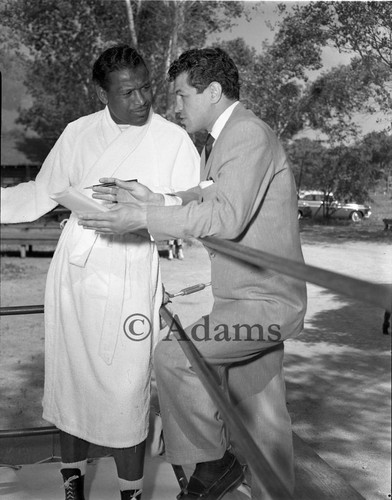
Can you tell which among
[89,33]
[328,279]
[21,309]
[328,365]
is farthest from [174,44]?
[328,279]

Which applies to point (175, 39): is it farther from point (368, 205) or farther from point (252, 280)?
point (252, 280)

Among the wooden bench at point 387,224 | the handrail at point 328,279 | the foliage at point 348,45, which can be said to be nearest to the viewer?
the handrail at point 328,279

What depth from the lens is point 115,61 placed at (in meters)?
2.40

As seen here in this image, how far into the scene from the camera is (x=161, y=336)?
2.46m

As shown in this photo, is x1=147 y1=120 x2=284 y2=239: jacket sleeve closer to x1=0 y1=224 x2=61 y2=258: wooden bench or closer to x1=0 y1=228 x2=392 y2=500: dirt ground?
x1=0 y1=228 x2=392 y2=500: dirt ground

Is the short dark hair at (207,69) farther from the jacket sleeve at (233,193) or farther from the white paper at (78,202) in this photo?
the white paper at (78,202)

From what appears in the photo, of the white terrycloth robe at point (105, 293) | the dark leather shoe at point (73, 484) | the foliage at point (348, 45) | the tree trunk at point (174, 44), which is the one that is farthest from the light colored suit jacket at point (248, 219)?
the tree trunk at point (174, 44)

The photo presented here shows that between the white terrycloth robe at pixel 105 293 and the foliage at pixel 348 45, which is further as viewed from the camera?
the foliage at pixel 348 45

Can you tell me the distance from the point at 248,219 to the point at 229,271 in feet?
0.63

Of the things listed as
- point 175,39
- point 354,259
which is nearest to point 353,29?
point 354,259

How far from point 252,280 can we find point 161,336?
1.96 ft

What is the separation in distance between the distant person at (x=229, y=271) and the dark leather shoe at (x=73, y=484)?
1.48ft

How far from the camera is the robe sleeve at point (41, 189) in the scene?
2.52 meters

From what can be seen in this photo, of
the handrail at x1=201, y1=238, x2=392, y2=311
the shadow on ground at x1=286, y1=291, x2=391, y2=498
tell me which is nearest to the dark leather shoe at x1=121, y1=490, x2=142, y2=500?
the handrail at x1=201, y1=238, x2=392, y2=311
